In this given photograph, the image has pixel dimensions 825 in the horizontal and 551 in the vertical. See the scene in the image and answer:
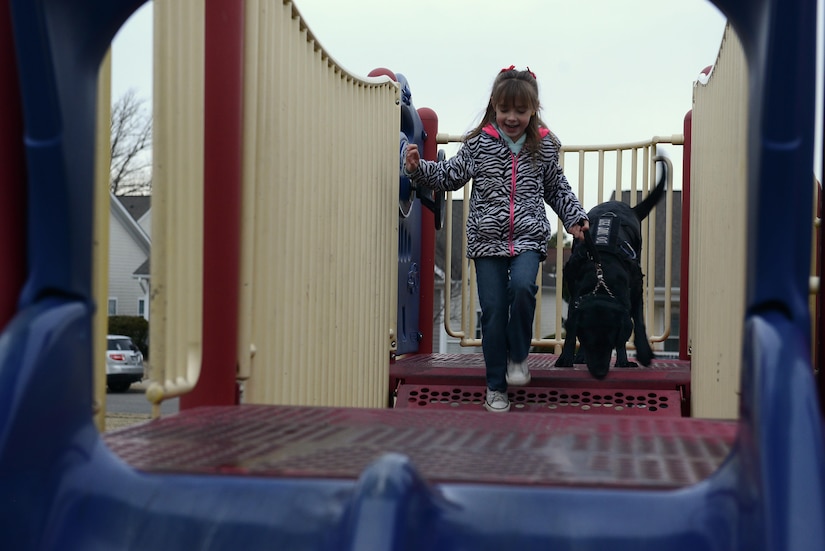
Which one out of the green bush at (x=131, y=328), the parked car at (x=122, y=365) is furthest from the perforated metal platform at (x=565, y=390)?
the green bush at (x=131, y=328)

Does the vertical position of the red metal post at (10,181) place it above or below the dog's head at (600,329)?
above

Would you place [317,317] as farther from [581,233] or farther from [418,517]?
[418,517]

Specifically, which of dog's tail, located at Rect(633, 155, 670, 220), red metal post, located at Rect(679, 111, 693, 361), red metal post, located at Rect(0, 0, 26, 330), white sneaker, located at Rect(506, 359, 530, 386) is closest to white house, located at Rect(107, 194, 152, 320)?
dog's tail, located at Rect(633, 155, 670, 220)

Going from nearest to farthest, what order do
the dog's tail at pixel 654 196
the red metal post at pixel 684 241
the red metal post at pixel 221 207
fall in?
the red metal post at pixel 221 207 → the red metal post at pixel 684 241 → the dog's tail at pixel 654 196

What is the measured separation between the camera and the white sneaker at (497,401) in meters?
3.16

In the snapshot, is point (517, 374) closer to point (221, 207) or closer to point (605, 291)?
point (605, 291)

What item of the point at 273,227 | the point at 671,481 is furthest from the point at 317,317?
the point at 671,481

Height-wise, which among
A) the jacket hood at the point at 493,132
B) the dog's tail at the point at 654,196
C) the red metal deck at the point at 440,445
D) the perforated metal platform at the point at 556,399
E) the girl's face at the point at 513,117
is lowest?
the perforated metal platform at the point at 556,399

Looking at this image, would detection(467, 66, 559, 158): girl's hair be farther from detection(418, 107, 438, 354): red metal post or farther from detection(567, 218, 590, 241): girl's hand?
detection(418, 107, 438, 354): red metal post

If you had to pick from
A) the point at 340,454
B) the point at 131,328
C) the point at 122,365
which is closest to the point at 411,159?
the point at 340,454

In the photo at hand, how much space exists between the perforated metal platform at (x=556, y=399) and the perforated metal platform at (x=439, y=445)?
1.39 m

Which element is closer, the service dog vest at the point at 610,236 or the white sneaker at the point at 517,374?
the white sneaker at the point at 517,374

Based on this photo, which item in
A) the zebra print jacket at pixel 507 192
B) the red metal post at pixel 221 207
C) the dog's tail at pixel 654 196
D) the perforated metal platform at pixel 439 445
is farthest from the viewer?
the dog's tail at pixel 654 196

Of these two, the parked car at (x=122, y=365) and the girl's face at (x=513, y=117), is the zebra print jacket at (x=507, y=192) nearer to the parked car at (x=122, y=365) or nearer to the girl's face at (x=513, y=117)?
the girl's face at (x=513, y=117)
